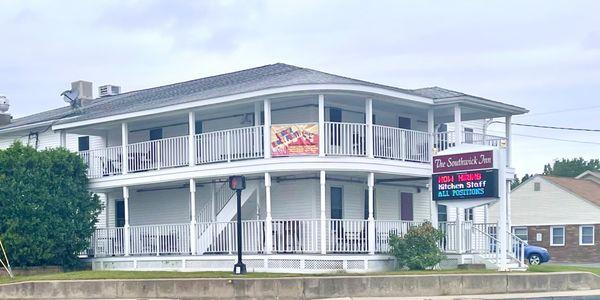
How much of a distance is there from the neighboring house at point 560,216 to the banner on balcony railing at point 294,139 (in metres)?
28.5

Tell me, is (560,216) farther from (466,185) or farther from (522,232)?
(466,185)

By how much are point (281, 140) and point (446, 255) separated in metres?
6.56

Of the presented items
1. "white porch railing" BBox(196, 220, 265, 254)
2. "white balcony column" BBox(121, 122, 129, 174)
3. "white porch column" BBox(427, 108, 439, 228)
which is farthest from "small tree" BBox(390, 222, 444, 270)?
"white balcony column" BBox(121, 122, 129, 174)

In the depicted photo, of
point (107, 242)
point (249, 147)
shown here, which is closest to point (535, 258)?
point (249, 147)

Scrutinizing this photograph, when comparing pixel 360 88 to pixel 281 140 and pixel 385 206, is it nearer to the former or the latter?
pixel 281 140

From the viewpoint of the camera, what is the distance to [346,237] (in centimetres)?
2934

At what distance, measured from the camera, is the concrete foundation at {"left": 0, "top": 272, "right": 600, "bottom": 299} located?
2527 centimetres

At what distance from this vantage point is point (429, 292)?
2566cm

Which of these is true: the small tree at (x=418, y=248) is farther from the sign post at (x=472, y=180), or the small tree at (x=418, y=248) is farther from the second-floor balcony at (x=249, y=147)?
the second-floor balcony at (x=249, y=147)

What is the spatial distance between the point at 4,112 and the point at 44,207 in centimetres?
1531

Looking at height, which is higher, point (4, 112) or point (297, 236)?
point (4, 112)

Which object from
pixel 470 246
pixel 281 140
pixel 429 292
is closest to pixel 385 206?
pixel 470 246

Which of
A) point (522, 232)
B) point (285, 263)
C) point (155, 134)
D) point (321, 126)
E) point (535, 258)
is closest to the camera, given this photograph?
point (321, 126)

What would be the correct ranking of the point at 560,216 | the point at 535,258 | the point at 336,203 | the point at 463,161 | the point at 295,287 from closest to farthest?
the point at 295,287 < the point at 463,161 < the point at 336,203 < the point at 535,258 < the point at 560,216
